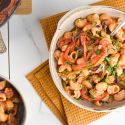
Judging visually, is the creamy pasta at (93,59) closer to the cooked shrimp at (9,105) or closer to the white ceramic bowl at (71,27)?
the white ceramic bowl at (71,27)

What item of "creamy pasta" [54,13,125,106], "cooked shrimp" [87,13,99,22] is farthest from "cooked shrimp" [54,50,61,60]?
"cooked shrimp" [87,13,99,22]

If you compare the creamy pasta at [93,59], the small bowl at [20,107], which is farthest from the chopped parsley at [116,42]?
the small bowl at [20,107]

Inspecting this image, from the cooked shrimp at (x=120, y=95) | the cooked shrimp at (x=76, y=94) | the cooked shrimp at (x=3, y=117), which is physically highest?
the cooked shrimp at (x=76, y=94)

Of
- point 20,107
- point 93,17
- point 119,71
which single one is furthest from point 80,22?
point 20,107

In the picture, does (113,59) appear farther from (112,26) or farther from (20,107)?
(20,107)

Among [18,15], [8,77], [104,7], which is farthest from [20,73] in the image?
[104,7]

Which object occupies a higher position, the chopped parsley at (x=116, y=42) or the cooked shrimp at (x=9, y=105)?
the chopped parsley at (x=116, y=42)

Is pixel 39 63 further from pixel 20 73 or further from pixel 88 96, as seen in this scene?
pixel 88 96
